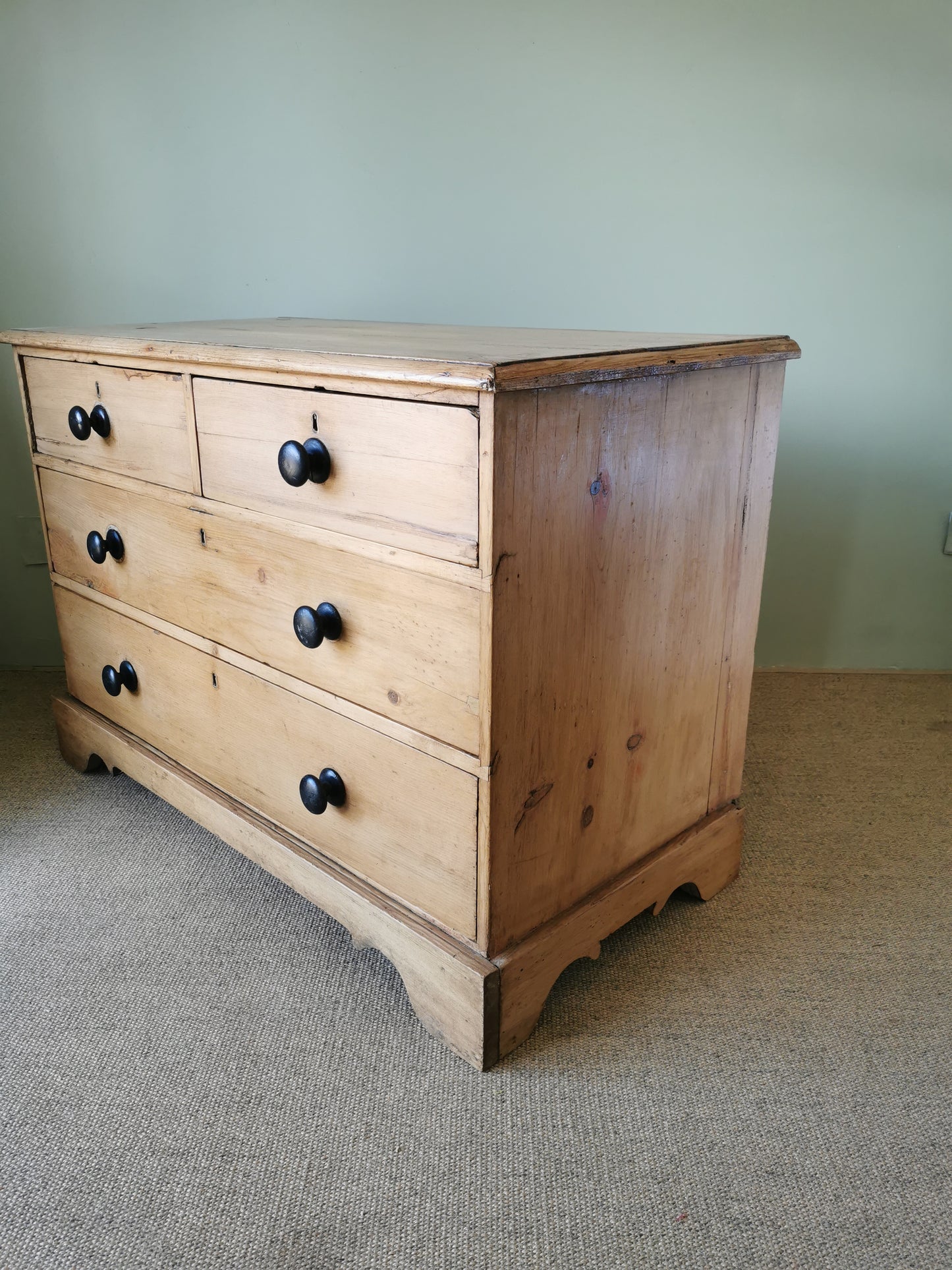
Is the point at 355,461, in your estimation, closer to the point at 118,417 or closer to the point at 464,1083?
the point at 118,417

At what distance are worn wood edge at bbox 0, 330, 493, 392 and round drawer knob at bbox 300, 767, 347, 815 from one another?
19.2 inches

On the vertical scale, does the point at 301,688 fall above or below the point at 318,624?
below

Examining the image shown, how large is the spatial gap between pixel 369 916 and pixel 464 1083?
0.74 ft

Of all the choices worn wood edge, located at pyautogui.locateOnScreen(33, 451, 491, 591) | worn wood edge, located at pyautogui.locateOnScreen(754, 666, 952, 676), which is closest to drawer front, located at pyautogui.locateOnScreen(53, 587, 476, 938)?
worn wood edge, located at pyautogui.locateOnScreen(33, 451, 491, 591)

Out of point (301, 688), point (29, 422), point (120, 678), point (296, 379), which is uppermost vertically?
point (296, 379)

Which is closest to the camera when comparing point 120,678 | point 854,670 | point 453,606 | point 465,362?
point 465,362

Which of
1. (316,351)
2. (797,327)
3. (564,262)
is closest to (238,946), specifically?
(316,351)

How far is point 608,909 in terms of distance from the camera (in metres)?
1.19

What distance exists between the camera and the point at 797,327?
1.97m

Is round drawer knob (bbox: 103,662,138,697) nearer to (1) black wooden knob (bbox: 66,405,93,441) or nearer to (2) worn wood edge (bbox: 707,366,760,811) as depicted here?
(1) black wooden knob (bbox: 66,405,93,441)

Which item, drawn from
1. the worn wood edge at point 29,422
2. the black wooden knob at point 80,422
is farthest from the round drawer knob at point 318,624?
the worn wood edge at point 29,422

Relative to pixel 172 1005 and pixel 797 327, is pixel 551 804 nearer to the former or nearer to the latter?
pixel 172 1005

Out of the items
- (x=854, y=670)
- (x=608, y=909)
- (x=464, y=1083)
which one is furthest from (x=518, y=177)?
(x=464, y=1083)

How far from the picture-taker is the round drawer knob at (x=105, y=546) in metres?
1.44
